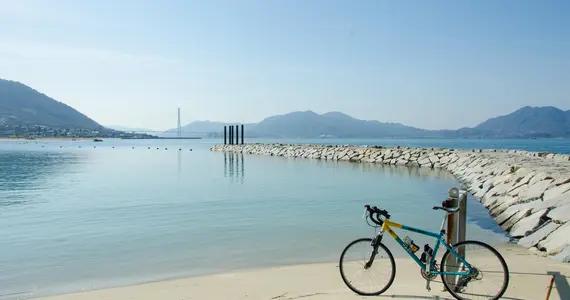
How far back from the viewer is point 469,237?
938 cm

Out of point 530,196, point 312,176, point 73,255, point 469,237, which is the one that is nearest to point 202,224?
point 73,255

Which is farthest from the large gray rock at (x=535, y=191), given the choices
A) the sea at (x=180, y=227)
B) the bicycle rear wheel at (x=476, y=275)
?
the bicycle rear wheel at (x=476, y=275)

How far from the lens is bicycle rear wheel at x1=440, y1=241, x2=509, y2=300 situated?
4852 mm

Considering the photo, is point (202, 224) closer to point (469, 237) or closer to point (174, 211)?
point (174, 211)

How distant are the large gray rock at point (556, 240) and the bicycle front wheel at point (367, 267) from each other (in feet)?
11.6

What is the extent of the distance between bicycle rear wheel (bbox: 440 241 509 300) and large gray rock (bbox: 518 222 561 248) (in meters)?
3.77

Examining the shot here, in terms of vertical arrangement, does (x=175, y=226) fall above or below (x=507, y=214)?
below

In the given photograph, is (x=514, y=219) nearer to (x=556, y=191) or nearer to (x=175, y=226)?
(x=556, y=191)

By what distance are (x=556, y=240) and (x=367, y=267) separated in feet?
13.5

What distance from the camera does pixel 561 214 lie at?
27.4 feet

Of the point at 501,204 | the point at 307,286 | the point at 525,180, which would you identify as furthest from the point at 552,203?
the point at 307,286

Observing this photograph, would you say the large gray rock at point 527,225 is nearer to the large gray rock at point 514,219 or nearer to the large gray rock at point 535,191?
the large gray rock at point 514,219

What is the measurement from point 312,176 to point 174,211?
1170 centimetres

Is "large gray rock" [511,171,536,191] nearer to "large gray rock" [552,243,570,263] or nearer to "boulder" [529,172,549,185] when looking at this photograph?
"boulder" [529,172,549,185]
